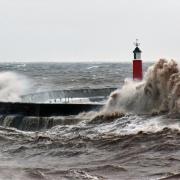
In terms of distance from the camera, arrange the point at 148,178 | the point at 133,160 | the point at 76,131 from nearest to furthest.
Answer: the point at 148,178, the point at 133,160, the point at 76,131

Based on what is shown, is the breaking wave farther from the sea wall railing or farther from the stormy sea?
the sea wall railing

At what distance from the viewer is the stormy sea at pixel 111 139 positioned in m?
8.39

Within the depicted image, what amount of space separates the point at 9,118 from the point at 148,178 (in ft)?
23.8

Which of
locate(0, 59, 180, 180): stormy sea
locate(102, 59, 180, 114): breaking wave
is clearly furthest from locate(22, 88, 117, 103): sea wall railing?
locate(102, 59, 180, 114): breaking wave

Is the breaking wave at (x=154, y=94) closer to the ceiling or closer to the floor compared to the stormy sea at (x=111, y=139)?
closer to the ceiling

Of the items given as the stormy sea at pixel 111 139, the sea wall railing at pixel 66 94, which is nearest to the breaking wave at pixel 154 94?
the stormy sea at pixel 111 139

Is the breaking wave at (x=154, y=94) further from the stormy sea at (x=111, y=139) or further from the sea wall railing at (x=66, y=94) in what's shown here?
the sea wall railing at (x=66, y=94)

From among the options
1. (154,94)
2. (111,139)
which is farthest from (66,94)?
(111,139)

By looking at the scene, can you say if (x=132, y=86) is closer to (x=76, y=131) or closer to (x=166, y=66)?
(x=166, y=66)

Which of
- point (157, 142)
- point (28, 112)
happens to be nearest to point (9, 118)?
point (28, 112)

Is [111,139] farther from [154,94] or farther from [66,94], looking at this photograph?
[66,94]

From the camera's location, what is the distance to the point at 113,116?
13.1 metres

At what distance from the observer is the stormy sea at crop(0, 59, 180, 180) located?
8391 millimetres

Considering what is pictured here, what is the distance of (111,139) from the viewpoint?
→ 10711 millimetres
